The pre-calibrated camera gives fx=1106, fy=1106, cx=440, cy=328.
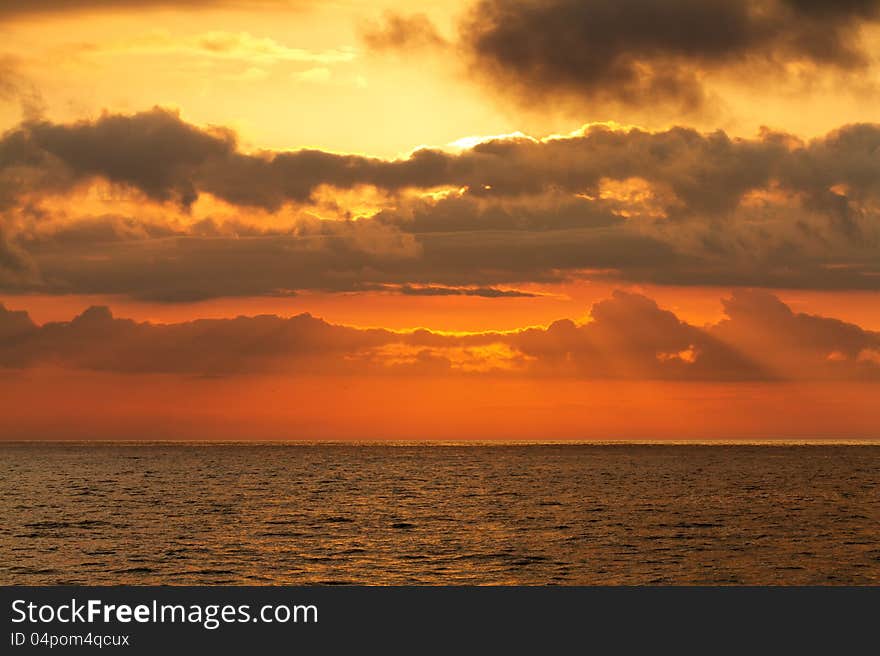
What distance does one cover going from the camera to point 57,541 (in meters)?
86.4

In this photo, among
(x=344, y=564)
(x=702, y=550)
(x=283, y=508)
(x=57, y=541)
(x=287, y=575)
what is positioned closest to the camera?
(x=287, y=575)

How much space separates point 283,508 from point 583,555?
5028 centimetres

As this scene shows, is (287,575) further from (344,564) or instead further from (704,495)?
(704,495)

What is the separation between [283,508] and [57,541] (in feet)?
116

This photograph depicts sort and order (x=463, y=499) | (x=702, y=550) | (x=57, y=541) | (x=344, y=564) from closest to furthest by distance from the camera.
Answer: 1. (x=344, y=564)
2. (x=702, y=550)
3. (x=57, y=541)
4. (x=463, y=499)

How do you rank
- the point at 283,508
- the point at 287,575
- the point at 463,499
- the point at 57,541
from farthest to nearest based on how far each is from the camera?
1. the point at 463,499
2. the point at 283,508
3. the point at 57,541
4. the point at 287,575

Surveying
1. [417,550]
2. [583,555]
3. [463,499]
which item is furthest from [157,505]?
[583,555]
